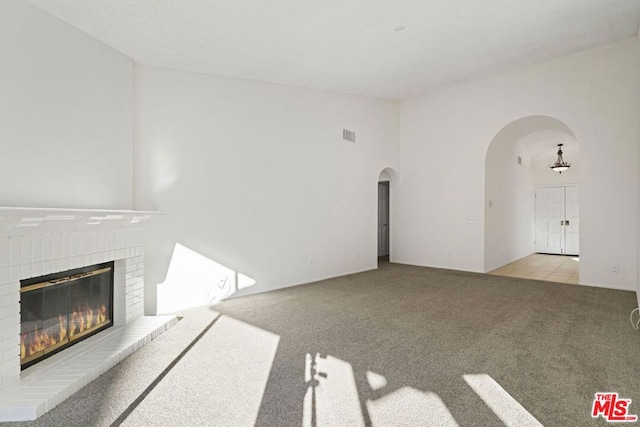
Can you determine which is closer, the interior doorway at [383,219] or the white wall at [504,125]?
the white wall at [504,125]

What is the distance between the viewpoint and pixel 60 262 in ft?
9.35

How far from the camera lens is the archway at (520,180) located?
6.73 m

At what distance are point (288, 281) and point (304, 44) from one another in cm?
352

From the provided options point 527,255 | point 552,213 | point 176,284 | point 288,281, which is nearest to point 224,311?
point 176,284

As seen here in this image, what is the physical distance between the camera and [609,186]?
5.30 m

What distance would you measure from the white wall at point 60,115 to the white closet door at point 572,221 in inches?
431

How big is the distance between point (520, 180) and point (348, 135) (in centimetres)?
Answer: 519

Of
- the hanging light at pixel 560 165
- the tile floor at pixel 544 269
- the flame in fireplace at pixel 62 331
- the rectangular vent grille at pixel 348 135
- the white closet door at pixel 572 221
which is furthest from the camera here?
the white closet door at pixel 572 221

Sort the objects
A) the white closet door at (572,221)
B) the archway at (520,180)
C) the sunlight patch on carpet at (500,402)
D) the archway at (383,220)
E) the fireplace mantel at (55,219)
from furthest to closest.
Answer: the white closet door at (572,221) → the archway at (383,220) → the archway at (520,180) → the fireplace mantel at (55,219) → the sunlight patch on carpet at (500,402)

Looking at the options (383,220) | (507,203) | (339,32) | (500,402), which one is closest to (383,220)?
(383,220)

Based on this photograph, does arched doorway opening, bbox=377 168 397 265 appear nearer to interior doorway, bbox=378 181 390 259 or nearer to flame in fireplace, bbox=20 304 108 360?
interior doorway, bbox=378 181 390 259

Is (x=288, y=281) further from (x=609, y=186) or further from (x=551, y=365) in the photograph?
(x=609, y=186)

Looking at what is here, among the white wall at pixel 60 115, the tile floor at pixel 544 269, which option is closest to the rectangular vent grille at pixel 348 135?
the white wall at pixel 60 115

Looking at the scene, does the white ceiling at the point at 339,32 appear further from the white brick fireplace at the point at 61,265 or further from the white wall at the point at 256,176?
the white brick fireplace at the point at 61,265
